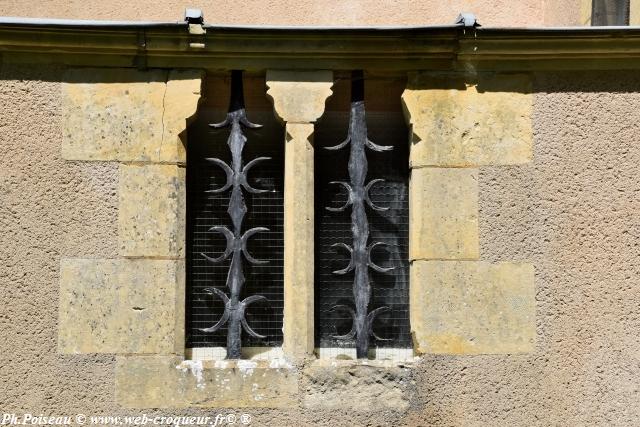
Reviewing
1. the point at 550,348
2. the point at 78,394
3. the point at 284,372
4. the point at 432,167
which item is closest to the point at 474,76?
the point at 432,167

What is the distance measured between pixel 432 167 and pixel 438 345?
2.73 feet

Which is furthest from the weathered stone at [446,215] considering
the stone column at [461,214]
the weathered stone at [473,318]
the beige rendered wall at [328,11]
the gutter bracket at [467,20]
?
the beige rendered wall at [328,11]

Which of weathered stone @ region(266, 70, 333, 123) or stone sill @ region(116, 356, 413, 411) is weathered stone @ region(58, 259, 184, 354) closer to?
stone sill @ region(116, 356, 413, 411)

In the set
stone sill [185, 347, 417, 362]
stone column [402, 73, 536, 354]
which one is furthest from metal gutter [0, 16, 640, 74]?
stone sill [185, 347, 417, 362]

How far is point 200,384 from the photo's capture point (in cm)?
443

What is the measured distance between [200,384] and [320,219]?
3.22 feet

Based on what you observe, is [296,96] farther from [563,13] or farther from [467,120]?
[563,13]

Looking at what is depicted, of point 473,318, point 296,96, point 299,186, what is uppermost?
point 296,96

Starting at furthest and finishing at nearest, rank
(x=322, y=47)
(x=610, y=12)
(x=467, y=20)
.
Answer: (x=610, y=12), (x=322, y=47), (x=467, y=20)

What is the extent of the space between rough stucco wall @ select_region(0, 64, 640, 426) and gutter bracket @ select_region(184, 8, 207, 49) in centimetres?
66

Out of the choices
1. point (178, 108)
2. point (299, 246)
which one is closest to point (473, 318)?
point (299, 246)

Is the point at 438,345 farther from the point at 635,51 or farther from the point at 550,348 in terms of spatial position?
the point at 635,51

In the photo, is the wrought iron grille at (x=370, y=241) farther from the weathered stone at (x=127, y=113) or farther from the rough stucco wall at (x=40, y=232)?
the rough stucco wall at (x=40, y=232)

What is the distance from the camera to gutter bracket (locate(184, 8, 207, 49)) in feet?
14.4
